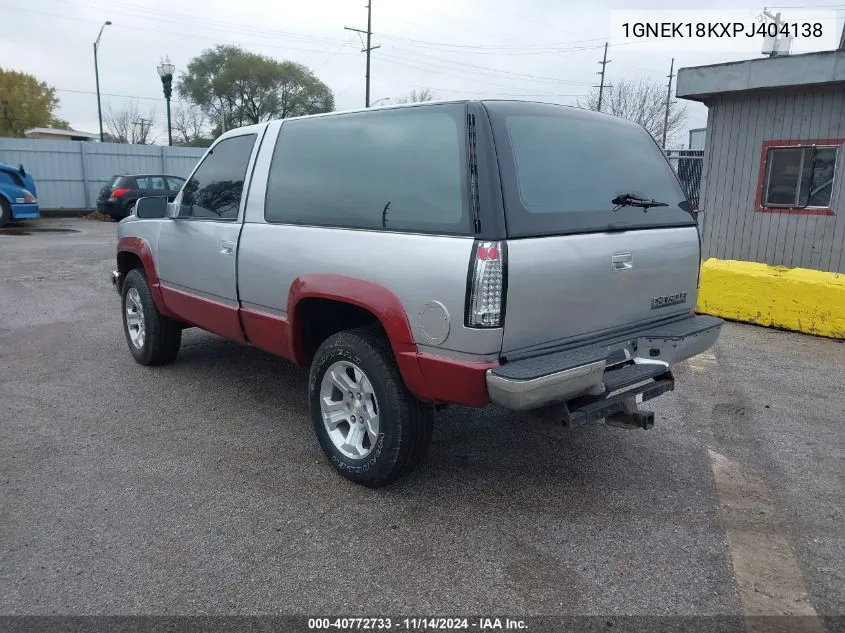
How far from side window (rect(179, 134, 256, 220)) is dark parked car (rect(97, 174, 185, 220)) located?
15566mm

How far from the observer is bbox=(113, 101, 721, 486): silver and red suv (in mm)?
2980

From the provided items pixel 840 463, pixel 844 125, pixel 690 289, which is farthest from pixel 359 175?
pixel 844 125

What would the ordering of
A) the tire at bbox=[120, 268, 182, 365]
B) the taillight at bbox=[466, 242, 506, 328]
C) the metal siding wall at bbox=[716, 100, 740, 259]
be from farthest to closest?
the metal siding wall at bbox=[716, 100, 740, 259]
the tire at bbox=[120, 268, 182, 365]
the taillight at bbox=[466, 242, 506, 328]

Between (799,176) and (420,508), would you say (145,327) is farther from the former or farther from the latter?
(799,176)

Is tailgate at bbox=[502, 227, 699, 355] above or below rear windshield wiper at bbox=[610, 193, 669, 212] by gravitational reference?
below

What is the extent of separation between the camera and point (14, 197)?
17.7 meters

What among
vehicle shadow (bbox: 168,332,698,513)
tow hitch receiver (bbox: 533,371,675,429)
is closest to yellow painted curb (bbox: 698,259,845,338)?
vehicle shadow (bbox: 168,332,698,513)

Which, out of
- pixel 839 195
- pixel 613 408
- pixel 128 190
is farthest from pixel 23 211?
pixel 613 408

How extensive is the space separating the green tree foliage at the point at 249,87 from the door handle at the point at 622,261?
48353 mm

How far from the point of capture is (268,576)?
287cm

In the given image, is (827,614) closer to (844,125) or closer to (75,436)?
(75,436)

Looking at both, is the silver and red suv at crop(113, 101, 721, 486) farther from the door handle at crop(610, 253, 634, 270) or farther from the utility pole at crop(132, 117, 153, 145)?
the utility pole at crop(132, 117, 153, 145)

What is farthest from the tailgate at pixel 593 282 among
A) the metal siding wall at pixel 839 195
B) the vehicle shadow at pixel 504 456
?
the metal siding wall at pixel 839 195

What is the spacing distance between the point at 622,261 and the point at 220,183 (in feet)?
9.36
